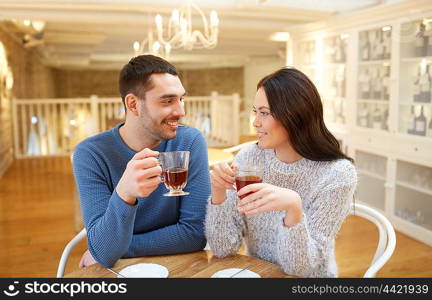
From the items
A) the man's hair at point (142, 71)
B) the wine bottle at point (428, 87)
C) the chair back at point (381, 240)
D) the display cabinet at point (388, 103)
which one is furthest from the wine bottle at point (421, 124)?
the man's hair at point (142, 71)

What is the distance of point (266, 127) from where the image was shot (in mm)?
1293

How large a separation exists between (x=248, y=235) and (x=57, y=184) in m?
4.19

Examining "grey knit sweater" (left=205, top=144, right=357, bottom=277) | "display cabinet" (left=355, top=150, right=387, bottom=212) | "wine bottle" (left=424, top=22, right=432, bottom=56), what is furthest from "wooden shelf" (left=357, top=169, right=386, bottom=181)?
"grey knit sweater" (left=205, top=144, right=357, bottom=277)

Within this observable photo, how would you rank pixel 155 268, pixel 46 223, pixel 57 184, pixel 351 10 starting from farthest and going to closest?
1. pixel 57 184
2. pixel 351 10
3. pixel 46 223
4. pixel 155 268

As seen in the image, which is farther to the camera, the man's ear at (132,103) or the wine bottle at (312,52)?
the wine bottle at (312,52)

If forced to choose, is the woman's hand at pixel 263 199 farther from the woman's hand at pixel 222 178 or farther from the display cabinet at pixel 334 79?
the display cabinet at pixel 334 79

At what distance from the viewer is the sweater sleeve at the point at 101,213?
3.64 feet

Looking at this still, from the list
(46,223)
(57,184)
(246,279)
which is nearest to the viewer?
(246,279)

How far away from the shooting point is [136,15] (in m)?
4.57

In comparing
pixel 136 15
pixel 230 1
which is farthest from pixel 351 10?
pixel 136 15

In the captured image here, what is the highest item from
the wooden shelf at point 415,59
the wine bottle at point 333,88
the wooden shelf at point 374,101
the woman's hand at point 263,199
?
the wooden shelf at point 415,59

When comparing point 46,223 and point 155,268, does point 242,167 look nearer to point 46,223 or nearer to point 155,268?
point 155,268

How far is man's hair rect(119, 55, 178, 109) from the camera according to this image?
4.37 ft

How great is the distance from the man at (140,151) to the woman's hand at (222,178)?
0.49 feet
